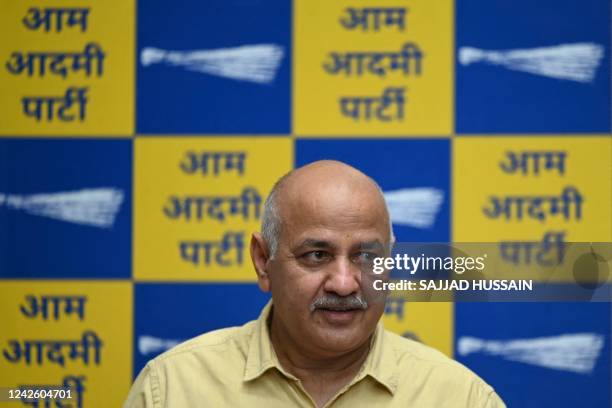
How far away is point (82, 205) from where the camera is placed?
2232mm

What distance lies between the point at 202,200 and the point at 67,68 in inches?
20.7

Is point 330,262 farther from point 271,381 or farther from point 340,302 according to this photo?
point 271,381

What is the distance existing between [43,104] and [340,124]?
0.82 m

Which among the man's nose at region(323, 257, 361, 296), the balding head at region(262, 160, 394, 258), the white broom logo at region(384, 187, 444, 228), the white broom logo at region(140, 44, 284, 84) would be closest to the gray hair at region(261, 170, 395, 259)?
the balding head at region(262, 160, 394, 258)

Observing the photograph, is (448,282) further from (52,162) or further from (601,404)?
(52,162)

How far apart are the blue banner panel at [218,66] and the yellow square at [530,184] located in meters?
0.54

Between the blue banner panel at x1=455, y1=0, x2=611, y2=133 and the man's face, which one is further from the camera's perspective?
the blue banner panel at x1=455, y1=0, x2=611, y2=133

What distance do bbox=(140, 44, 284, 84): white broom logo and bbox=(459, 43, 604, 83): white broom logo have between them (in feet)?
1.70

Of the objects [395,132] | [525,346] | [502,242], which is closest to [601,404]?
[525,346]

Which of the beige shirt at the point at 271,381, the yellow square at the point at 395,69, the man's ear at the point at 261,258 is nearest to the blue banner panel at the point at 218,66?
the yellow square at the point at 395,69

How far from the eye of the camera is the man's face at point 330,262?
1478 millimetres

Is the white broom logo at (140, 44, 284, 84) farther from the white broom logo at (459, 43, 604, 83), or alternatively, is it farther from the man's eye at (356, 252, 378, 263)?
the man's eye at (356, 252, 378, 263)

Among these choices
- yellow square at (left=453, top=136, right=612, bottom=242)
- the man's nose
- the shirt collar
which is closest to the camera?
the man's nose

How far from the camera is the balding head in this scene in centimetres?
152
